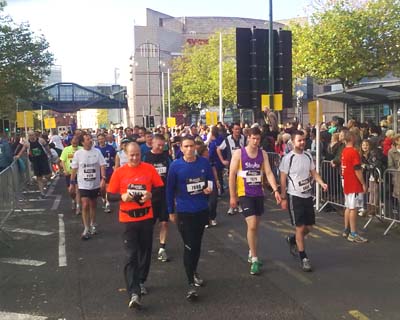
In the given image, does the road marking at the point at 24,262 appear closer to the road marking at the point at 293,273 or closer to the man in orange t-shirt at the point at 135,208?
the man in orange t-shirt at the point at 135,208

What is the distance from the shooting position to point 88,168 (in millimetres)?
8766

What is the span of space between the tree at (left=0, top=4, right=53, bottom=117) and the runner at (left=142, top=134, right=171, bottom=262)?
69.3 ft

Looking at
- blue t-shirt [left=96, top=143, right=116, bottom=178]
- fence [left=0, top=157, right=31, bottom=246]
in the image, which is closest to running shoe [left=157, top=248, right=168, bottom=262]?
fence [left=0, top=157, right=31, bottom=246]

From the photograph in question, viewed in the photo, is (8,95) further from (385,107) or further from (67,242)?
(67,242)

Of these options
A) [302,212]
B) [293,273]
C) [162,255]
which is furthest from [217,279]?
[302,212]

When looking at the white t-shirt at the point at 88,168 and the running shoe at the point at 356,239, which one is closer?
the running shoe at the point at 356,239

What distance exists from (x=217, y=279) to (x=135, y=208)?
150 cm

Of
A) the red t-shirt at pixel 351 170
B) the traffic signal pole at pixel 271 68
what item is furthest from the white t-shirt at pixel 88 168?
the traffic signal pole at pixel 271 68

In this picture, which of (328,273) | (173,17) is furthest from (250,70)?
(173,17)

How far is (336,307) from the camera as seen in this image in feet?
16.7

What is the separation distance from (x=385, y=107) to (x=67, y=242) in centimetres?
1416

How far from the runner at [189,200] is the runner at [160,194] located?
1.16 metres

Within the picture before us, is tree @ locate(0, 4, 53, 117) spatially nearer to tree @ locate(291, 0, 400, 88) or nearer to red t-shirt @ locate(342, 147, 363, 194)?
tree @ locate(291, 0, 400, 88)

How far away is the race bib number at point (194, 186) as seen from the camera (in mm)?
5699
